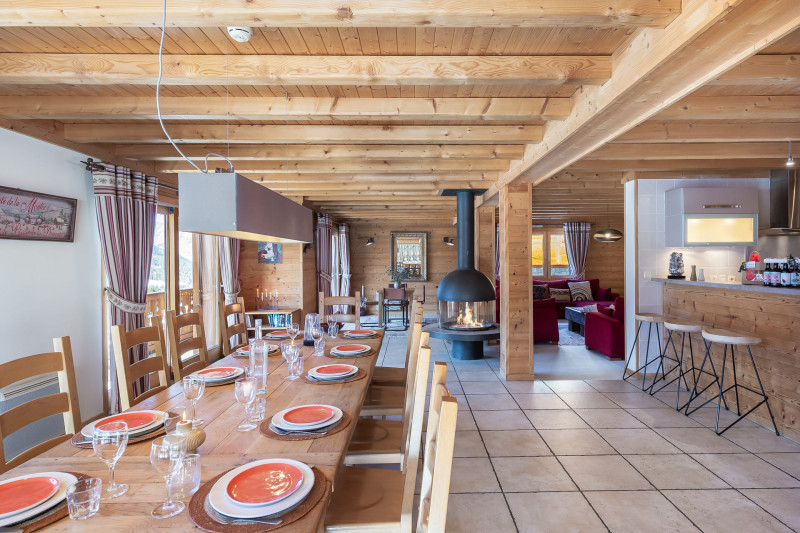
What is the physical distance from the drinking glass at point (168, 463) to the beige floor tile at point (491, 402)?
9.58 feet

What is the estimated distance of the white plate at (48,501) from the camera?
3.21 feet

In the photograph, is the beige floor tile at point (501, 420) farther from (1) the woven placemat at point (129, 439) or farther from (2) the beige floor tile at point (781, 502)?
(1) the woven placemat at point (129, 439)

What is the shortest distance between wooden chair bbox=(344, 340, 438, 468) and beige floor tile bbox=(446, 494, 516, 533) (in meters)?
0.44

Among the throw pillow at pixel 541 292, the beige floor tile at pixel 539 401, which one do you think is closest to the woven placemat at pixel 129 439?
the beige floor tile at pixel 539 401

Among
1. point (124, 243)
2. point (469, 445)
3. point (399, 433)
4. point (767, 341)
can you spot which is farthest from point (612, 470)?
point (124, 243)

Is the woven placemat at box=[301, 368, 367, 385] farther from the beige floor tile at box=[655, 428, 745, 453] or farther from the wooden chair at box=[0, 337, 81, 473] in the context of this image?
the beige floor tile at box=[655, 428, 745, 453]

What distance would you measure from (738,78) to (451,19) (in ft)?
5.50

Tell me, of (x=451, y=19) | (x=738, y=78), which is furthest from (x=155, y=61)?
(x=738, y=78)

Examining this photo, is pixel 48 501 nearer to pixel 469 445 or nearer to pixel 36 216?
pixel 469 445

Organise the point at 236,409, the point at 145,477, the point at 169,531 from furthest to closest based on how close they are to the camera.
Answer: the point at 236,409 → the point at 145,477 → the point at 169,531

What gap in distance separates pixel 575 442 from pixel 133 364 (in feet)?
9.45

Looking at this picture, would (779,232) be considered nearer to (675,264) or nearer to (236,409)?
(675,264)

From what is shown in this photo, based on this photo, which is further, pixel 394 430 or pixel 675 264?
pixel 675 264

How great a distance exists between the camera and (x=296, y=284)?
21.7 feet
